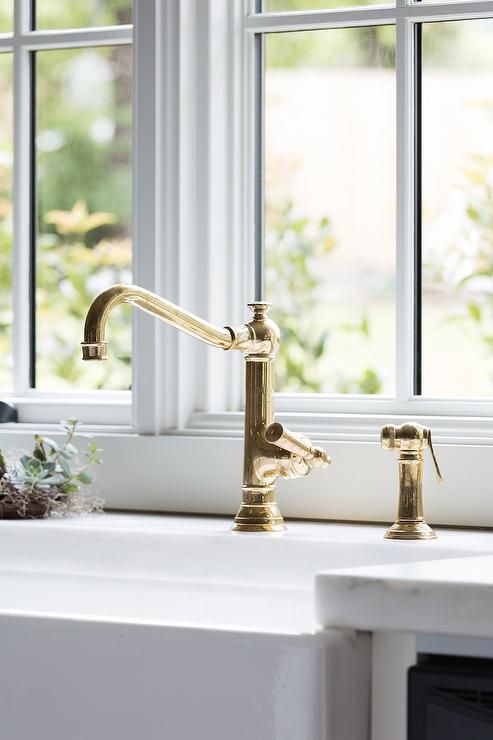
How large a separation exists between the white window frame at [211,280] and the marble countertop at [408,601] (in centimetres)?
55

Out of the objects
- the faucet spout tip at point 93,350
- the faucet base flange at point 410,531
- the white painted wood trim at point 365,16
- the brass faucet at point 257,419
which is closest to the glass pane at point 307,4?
the white painted wood trim at point 365,16

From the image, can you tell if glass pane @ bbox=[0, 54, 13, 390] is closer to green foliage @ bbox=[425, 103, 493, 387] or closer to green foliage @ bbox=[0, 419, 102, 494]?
green foliage @ bbox=[0, 419, 102, 494]

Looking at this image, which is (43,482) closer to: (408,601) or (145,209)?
(145,209)

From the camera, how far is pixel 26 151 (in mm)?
1825

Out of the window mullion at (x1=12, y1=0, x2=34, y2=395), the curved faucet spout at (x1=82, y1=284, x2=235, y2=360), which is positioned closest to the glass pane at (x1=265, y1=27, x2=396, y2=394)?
the curved faucet spout at (x1=82, y1=284, x2=235, y2=360)

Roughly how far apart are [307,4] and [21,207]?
1.81ft

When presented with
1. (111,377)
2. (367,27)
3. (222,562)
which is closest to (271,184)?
(367,27)

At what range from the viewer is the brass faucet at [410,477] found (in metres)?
1.37

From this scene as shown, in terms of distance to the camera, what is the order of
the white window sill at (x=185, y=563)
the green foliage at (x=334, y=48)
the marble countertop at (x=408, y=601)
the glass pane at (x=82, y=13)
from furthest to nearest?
the glass pane at (x=82, y=13) < the green foliage at (x=334, y=48) < the white window sill at (x=185, y=563) < the marble countertop at (x=408, y=601)

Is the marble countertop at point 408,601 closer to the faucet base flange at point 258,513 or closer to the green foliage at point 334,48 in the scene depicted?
the faucet base flange at point 258,513

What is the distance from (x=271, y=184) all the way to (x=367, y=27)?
0.88 feet

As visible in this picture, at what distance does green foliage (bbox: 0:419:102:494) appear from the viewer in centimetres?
154

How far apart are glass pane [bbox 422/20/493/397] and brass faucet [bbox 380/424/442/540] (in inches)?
10.1

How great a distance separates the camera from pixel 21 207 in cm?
182
